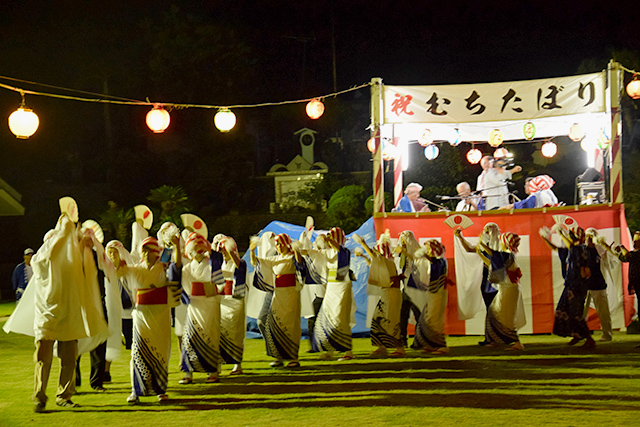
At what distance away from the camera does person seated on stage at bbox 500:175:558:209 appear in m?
11.5

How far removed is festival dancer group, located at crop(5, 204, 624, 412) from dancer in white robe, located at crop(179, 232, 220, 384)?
0.04ft

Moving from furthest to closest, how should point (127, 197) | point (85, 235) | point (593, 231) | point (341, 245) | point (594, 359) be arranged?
point (127, 197) → point (593, 231) → point (341, 245) → point (594, 359) → point (85, 235)

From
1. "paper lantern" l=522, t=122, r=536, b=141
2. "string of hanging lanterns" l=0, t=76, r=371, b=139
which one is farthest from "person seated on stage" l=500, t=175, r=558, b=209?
"string of hanging lanterns" l=0, t=76, r=371, b=139

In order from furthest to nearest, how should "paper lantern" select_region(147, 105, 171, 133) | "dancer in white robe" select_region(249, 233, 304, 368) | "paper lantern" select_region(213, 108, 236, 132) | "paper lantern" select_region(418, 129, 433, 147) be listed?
"paper lantern" select_region(418, 129, 433, 147) → "paper lantern" select_region(213, 108, 236, 132) → "paper lantern" select_region(147, 105, 171, 133) → "dancer in white robe" select_region(249, 233, 304, 368)

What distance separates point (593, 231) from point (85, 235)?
22.9ft

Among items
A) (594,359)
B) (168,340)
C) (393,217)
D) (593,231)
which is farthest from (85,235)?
(593,231)

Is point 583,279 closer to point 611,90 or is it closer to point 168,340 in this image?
point 611,90

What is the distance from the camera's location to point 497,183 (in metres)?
13.2

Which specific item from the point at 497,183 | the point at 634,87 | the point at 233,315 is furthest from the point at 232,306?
the point at 634,87

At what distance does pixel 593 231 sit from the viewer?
9516 millimetres

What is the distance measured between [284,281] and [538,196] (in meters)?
5.71

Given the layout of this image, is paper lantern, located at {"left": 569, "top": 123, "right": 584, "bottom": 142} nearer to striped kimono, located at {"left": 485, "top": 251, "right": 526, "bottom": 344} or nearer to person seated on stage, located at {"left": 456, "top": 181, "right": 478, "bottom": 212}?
person seated on stage, located at {"left": 456, "top": 181, "right": 478, "bottom": 212}

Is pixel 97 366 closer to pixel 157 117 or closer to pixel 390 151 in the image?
pixel 157 117

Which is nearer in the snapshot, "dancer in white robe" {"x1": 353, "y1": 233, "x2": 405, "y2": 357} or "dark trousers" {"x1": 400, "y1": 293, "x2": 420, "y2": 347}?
"dancer in white robe" {"x1": 353, "y1": 233, "x2": 405, "y2": 357}
